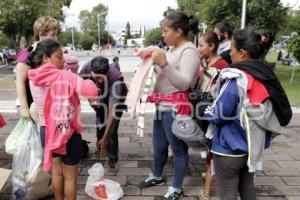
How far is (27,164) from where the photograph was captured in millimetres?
3182

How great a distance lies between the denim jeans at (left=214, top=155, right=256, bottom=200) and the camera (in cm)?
255

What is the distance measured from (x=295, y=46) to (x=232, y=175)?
11965 millimetres

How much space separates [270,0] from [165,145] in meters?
12.8

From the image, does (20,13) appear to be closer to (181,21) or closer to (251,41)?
(181,21)

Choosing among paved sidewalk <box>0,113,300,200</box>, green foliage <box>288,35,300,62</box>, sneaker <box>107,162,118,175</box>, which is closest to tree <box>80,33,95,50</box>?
green foliage <box>288,35,300,62</box>

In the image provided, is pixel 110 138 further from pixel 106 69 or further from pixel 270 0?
pixel 270 0

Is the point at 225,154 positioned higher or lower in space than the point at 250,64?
lower

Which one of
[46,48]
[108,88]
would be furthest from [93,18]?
[46,48]

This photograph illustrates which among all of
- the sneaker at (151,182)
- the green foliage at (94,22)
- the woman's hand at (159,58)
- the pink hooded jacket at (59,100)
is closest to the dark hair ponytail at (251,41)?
the woman's hand at (159,58)

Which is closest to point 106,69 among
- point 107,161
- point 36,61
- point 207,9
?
point 36,61

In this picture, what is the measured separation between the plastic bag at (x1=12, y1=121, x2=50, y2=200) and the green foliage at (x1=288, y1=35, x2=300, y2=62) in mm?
11933

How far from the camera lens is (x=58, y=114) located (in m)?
2.78

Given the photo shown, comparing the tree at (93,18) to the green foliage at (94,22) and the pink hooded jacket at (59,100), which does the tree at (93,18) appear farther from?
the pink hooded jacket at (59,100)

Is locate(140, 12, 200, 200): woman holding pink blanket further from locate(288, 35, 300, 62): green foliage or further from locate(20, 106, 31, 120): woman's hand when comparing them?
locate(288, 35, 300, 62): green foliage
